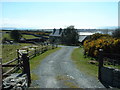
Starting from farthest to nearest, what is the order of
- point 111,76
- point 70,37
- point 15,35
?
point 15,35 → point 70,37 → point 111,76

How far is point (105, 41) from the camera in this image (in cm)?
1502

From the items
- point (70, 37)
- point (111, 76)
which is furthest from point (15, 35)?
point (111, 76)

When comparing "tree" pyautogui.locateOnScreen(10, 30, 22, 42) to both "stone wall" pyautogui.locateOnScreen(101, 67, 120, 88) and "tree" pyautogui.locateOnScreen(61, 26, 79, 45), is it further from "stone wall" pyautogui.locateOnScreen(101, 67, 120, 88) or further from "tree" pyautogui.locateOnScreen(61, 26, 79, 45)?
"stone wall" pyautogui.locateOnScreen(101, 67, 120, 88)

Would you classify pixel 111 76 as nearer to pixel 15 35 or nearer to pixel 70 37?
pixel 70 37

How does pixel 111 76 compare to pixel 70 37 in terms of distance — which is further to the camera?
pixel 70 37

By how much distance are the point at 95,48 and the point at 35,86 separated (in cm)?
1019

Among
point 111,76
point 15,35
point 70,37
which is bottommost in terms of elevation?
point 111,76

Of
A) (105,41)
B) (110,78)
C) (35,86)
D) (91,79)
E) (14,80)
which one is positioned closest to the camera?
(14,80)

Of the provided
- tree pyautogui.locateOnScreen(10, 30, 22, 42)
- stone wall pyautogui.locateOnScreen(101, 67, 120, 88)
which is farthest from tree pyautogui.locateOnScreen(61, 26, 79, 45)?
stone wall pyautogui.locateOnScreen(101, 67, 120, 88)

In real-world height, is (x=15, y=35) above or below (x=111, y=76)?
above

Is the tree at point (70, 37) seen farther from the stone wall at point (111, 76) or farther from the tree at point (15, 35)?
the stone wall at point (111, 76)

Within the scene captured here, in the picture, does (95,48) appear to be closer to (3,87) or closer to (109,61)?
(109,61)

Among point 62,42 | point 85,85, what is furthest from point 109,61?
point 62,42

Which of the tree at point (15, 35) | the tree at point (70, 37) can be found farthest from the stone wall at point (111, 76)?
the tree at point (15, 35)
